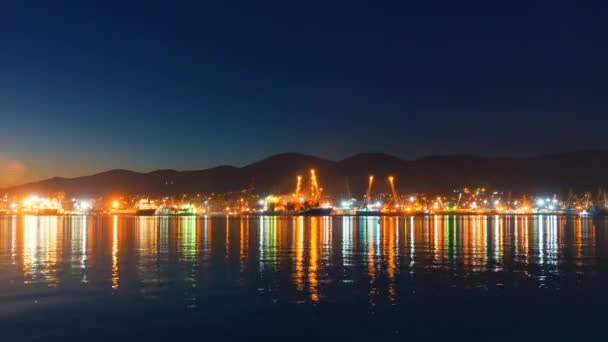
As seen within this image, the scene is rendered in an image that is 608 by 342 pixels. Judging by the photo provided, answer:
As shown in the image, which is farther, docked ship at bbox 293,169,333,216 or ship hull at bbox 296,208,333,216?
docked ship at bbox 293,169,333,216

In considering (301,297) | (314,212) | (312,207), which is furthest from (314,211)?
(301,297)

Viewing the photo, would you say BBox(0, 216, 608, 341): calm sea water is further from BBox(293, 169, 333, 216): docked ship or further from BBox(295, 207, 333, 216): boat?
BBox(293, 169, 333, 216): docked ship

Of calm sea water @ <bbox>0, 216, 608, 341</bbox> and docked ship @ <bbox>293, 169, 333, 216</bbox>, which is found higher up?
calm sea water @ <bbox>0, 216, 608, 341</bbox>

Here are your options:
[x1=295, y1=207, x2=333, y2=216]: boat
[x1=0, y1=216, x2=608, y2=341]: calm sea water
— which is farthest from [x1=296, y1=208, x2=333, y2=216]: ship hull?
[x1=0, y1=216, x2=608, y2=341]: calm sea water

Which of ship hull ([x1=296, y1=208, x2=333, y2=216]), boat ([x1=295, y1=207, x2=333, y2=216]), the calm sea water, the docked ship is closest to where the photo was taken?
the calm sea water

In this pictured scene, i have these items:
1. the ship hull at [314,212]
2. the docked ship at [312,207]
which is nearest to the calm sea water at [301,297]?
the ship hull at [314,212]

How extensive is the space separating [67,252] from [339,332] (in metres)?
25.6

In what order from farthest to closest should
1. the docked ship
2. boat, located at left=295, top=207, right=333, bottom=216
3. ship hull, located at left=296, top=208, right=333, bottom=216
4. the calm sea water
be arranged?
the docked ship → boat, located at left=295, top=207, right=333, bottom=216 → ship hull, located at left=296, top=208, right=333, bottom=216 → the calm sea water

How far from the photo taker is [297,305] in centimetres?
1811

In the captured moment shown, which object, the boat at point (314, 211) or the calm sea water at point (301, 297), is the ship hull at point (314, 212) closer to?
the boat at point (314, 211)

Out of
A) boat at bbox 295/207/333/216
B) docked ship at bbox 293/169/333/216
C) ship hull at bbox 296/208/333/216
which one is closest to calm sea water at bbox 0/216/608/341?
ship hull at bbox 296/208/333/216

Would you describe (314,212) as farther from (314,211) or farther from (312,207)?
(312,207)

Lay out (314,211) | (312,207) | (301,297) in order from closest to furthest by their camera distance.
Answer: (301,297) → (314,211) → (312,207)

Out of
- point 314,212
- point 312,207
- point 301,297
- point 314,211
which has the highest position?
point 301,297
